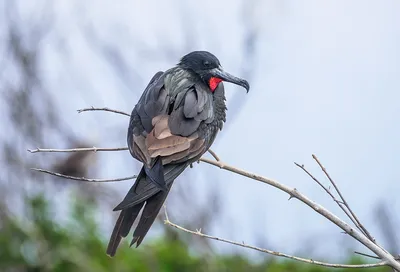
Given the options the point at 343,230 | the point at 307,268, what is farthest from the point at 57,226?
the point at 343,230

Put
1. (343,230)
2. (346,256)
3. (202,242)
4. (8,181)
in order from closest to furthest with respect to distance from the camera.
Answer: (343,230) → (346,256) → (202,242) → (8,181)

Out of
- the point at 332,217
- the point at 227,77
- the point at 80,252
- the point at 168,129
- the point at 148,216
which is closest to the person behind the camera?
the point at 332,217

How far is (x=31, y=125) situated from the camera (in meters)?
8.54

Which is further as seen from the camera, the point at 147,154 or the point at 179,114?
the point at 179,114

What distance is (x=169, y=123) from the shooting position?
12.0 ft

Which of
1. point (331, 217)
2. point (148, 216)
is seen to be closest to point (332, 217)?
point (331, 217)

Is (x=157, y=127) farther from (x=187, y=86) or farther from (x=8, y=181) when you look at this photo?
(x=8, y=181)

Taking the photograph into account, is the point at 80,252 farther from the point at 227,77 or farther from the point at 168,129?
the point at 168,129

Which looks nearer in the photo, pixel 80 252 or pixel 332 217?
pixel 332 217

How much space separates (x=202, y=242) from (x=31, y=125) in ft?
7.09

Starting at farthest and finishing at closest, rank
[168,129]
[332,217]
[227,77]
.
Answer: [227,77]
[168,129]
[332,217]

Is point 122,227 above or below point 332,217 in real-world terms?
below

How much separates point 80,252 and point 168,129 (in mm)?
2979

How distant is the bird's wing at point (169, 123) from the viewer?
355 centimetres
